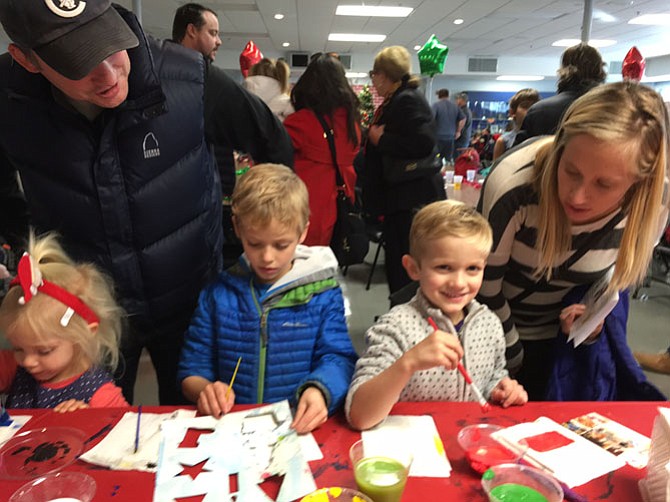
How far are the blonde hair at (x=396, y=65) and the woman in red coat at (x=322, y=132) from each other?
37 cm

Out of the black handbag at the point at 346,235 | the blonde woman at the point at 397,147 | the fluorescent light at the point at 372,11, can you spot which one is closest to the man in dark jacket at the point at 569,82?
the blonde woman at the point at 397,147

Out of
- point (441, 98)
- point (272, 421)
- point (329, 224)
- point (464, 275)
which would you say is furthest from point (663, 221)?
point (441, 98)

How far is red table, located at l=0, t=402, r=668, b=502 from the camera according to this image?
3.08 ft

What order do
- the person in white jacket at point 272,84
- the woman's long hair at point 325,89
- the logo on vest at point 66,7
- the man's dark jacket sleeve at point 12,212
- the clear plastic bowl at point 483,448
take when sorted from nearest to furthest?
the clear plastic bowl at point 483,448
the logo on vest at point 66,7
the man's dark jacket sleeve at point 12,212
the woman's long hair at point 325,89
the person in white jacket at point 272,84

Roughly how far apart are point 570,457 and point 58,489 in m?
1.02

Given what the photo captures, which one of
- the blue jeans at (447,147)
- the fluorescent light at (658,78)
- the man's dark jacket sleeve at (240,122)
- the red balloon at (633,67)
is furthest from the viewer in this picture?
the fluorescent light at (658,78)

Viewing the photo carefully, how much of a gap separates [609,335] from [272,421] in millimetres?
1041

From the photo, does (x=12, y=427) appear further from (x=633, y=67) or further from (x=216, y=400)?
(x=633, y=67)

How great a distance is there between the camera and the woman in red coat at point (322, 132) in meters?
2.67

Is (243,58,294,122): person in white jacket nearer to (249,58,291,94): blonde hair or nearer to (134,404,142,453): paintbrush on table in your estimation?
(249,58,291,94): blonde hair

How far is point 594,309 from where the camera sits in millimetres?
1426

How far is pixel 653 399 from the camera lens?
143 cm

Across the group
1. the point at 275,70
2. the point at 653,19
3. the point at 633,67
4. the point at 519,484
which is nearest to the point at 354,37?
the point at 653,19

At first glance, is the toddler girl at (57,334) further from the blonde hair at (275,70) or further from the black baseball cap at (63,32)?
the blonde hair at (275,70)
